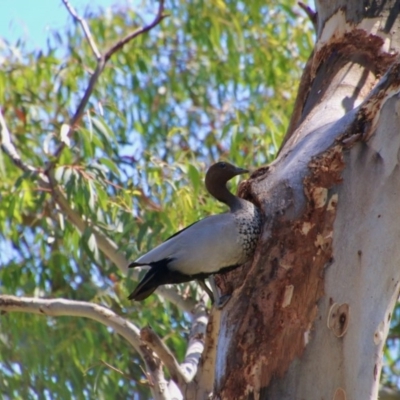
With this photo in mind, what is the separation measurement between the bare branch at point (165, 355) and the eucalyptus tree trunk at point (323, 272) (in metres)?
0.33

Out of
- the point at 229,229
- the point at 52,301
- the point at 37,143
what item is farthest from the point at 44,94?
the point at 229,229

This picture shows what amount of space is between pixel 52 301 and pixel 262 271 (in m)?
1.12

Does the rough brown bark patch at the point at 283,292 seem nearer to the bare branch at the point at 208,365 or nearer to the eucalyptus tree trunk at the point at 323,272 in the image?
the eucalyptus tree trunk at the point at 323,272

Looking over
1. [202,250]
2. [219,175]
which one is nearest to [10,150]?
[219,175]

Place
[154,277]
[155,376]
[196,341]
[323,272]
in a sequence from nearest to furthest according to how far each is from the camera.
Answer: [323,272]
[154,277]
[155,376]
[196,341]

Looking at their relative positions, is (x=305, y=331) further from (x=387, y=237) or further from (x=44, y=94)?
(x=44, y=94)

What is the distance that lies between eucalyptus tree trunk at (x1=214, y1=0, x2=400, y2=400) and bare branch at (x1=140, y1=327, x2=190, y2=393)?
333 mm

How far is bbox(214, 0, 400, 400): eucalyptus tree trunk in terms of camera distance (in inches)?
106

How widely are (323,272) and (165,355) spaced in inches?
33.1

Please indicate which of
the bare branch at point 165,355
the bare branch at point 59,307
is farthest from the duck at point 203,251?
the bare branch at point 59,307

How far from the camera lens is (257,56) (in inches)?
268

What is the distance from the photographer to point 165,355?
11.0ft

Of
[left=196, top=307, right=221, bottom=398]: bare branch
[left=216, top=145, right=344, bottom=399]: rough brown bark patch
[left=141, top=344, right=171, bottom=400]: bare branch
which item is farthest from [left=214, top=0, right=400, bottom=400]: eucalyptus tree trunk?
[left=141, top=344, right=171, bottom=400]: bare branch

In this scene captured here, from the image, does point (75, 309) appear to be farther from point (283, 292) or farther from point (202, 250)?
point (283, 292)
